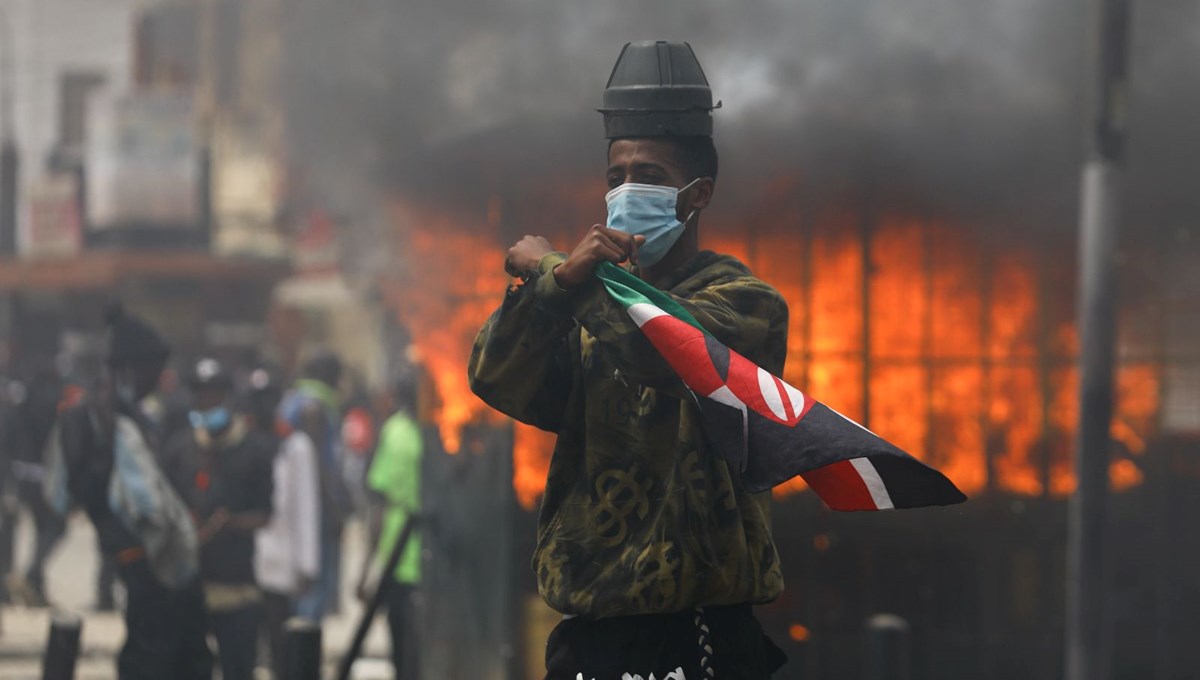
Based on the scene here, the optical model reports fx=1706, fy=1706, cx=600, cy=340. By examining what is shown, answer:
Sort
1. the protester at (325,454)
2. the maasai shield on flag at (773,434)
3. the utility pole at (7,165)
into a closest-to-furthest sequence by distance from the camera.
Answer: the maasai shield on flag at (773,434) → the protester at (325,454) → the utility pole at (7,165)

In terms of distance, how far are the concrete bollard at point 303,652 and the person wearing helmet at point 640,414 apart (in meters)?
2.94

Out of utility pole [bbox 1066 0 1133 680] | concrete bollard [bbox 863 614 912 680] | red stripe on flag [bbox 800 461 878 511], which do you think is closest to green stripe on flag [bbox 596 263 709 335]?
red stripe on flag [bbox 800 461 878 511]

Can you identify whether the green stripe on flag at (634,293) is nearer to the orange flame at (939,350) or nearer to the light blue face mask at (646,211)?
the light blue face mask at (646,211)

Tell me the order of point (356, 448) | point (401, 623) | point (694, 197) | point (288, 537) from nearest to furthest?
point (694, 197), point (401, 623), point (288, 537), point (356, 448)

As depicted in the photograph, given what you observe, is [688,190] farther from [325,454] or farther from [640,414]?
[325,454]

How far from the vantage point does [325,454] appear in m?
10.8

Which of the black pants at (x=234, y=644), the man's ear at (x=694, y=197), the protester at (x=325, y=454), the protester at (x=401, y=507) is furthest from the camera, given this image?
the protester at (x=325, y=454)

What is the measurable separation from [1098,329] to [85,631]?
6927mm

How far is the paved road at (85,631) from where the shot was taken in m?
9.39

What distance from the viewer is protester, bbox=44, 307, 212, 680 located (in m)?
6.11

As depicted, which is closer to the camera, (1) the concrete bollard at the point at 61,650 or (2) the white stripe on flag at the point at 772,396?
(2) the white stripe on flag at the point at 772,396

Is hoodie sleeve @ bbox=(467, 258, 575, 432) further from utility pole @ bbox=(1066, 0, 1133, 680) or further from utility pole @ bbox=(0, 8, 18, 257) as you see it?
utility pole @ bbox=(0, 8, 18, 257)

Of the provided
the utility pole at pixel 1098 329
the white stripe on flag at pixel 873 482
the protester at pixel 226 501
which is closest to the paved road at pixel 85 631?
the protester at pixel 226 501

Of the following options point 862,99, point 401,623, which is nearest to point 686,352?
point 401,623
